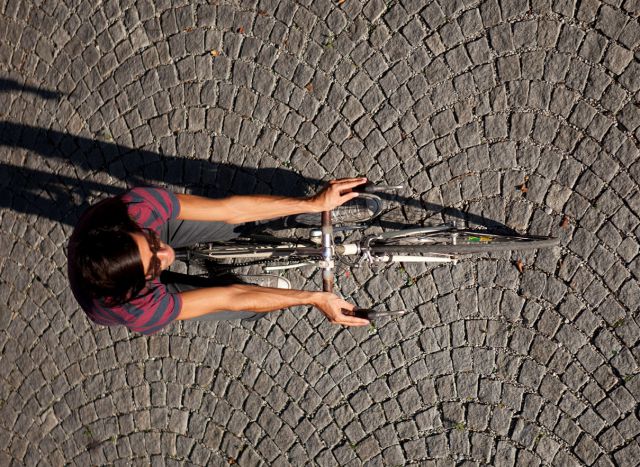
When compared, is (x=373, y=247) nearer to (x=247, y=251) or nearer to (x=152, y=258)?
(x=247, y=251)

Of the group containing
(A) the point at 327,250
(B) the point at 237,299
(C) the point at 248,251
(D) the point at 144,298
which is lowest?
(D) the point at 144,298

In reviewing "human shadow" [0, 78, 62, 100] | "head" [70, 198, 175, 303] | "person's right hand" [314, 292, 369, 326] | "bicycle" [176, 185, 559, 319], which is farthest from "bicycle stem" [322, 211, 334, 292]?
"human shadow" [0, 78, 62, 100]

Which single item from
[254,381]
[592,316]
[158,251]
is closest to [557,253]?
[592,316]

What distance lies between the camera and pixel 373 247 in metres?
5.23

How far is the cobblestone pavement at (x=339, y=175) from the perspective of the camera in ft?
18.3

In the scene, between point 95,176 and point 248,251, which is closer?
point 248,251

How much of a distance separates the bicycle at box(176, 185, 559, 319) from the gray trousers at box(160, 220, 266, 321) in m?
0.18

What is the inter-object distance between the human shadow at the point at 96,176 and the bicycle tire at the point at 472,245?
1.08 ft

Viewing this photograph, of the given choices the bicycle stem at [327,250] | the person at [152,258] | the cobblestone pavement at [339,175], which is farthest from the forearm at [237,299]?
the cobblestone pavement at [339,175]

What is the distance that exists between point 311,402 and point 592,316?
251 centimetres

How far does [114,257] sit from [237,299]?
91cm

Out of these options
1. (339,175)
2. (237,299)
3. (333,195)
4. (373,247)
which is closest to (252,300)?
(237,299)

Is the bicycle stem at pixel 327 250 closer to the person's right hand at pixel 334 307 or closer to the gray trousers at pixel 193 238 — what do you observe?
the person's right hand at pixel 334 307

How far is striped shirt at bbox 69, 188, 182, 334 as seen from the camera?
405cm
